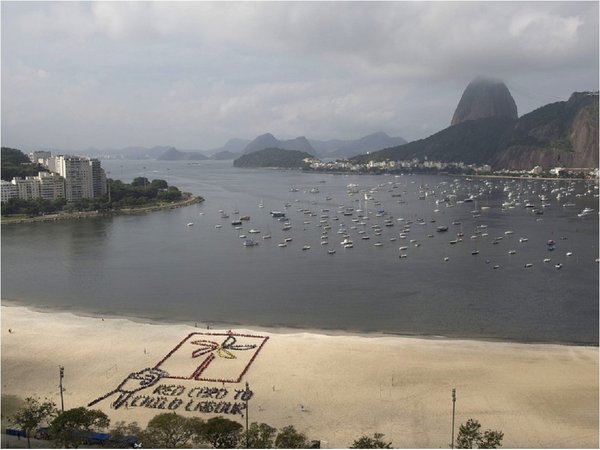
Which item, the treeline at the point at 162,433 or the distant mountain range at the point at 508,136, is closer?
the treeline at the point at 162,433

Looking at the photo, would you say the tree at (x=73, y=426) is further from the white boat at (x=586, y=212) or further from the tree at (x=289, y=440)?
the white boat at (x=586, y=212)

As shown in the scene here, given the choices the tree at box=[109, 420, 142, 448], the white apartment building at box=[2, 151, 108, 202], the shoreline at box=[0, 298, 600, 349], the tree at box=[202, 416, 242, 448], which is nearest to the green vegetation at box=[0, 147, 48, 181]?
the white apartment building at box=[2, 151, 108, 202]

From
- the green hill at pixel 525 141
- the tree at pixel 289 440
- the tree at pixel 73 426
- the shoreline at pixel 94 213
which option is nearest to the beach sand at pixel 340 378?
the tree at pixel 289 440

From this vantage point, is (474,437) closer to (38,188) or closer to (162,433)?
(162,433)

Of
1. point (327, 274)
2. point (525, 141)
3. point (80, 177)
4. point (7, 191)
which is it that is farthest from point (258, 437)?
point (525, 141)

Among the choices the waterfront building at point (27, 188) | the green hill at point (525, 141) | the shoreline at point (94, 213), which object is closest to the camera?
the shoreline at point (94, 213)

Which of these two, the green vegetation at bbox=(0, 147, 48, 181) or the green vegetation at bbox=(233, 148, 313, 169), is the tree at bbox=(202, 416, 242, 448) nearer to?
the green vegetation at bbox=(0, 147, 48, 181)
